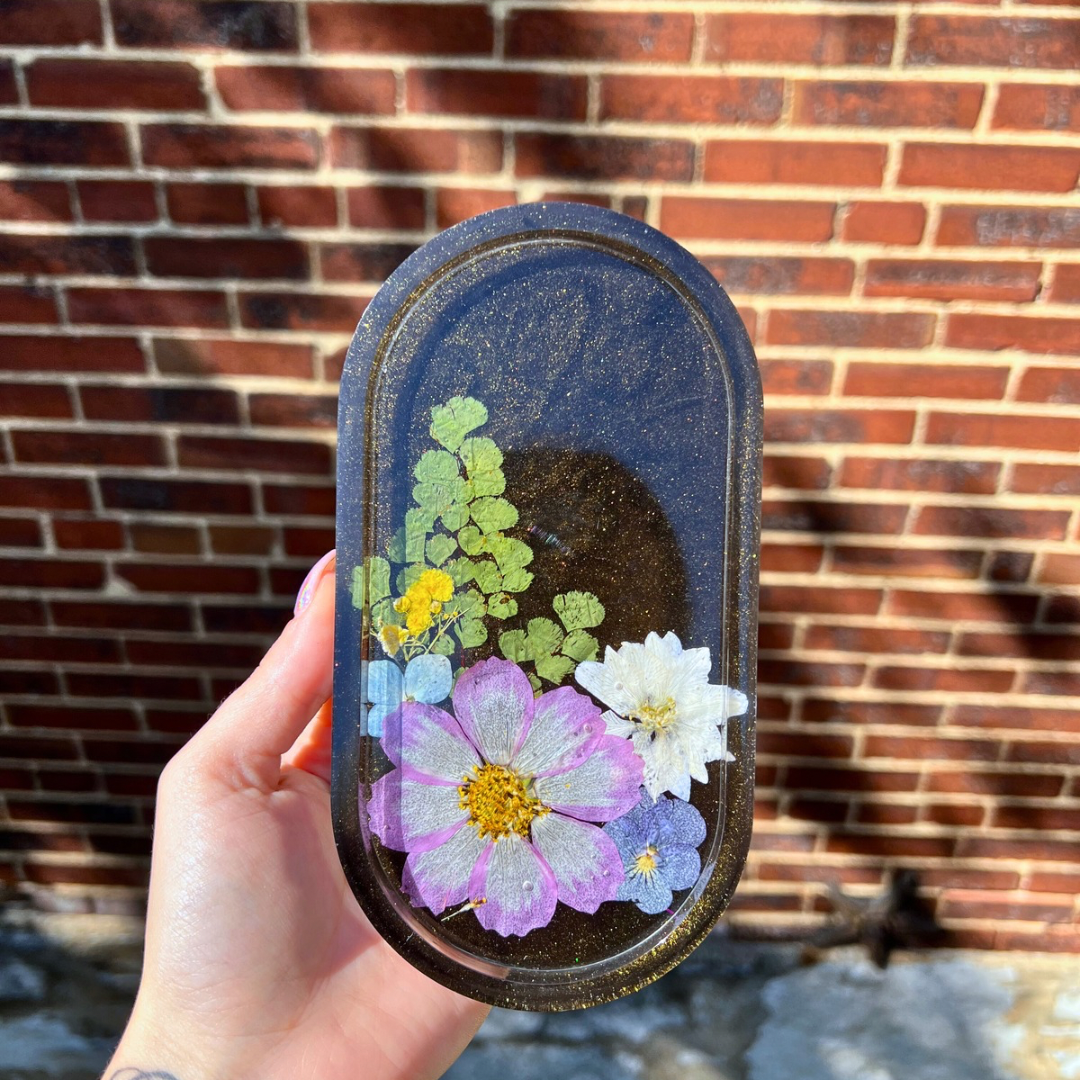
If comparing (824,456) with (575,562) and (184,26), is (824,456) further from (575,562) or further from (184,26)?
(184,26)

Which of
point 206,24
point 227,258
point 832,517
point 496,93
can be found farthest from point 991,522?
point 206,24

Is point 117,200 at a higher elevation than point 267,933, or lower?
higher

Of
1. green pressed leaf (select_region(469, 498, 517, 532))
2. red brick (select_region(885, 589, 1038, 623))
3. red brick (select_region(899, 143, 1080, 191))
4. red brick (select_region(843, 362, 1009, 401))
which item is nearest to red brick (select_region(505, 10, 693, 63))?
red brick (select_region(899, 143, 1080, 191))

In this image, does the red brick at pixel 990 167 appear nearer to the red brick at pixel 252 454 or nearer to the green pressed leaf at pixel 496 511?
the green pressed leaf at pixel 496 511

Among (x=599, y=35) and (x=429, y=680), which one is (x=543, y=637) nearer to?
(x=429, y=680)

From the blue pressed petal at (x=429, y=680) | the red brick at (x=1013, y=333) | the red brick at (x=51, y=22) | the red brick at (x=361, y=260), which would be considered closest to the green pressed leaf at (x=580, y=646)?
the blue pressed petal at (x=429, y=680)

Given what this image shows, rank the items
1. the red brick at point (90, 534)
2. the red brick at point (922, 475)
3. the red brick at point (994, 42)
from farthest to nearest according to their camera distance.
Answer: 1. the red brick at point (90, 534)
2. the red brick at point (922, 475)
3. the red brick at point (994, 42)

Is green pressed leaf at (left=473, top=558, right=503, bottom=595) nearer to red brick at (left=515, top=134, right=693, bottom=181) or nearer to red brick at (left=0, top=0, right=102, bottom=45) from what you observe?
red brick at (left=515, top=134, right=693, bottom=181)
